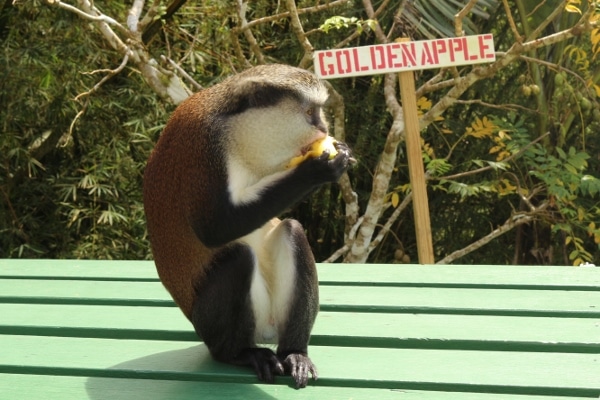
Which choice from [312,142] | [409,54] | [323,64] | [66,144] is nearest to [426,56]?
[409,54]

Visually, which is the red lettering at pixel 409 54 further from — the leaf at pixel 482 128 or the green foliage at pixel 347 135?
the leaf at pixel 482 128

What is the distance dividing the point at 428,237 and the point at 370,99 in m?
1.74

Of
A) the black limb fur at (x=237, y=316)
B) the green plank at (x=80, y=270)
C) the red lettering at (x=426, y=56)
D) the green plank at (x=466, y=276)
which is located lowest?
the green plank at (x=466, y=276)

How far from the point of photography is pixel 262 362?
192 centimetres

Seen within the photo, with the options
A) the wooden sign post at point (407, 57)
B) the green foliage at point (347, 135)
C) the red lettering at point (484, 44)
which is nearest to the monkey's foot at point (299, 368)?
the wooden sign post at point (407, 57)

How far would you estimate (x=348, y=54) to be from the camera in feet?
10.5

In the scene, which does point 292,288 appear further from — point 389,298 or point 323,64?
point 323,64

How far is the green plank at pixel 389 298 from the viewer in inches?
92.0

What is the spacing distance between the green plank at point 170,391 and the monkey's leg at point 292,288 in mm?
183

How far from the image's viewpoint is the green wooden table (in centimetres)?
179

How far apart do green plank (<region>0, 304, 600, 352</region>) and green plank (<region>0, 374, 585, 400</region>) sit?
0.98 feet

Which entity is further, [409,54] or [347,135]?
[347,135]

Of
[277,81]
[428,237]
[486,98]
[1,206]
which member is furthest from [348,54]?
[1,206]

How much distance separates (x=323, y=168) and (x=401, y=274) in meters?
0.93
